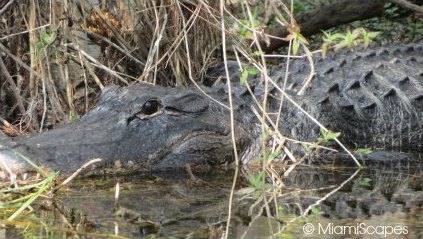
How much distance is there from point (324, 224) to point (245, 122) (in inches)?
92.6

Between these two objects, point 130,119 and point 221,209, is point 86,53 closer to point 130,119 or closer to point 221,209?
point 130,119

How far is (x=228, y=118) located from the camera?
537cm

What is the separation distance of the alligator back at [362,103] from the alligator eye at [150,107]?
999 millimetres

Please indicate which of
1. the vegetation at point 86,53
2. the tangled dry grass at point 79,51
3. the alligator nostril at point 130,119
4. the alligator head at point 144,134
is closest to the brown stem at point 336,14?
the vegetation at point 86,53

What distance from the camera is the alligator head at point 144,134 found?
4523 millimetres

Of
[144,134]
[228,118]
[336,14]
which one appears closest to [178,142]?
[144,134]

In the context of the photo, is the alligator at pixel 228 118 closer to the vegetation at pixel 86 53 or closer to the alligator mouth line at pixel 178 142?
the alligator mouth line at pixel 178 142

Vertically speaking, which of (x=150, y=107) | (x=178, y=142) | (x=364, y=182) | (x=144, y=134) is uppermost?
(x=150, y=107)

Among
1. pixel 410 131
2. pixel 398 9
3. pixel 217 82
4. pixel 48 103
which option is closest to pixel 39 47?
pixel 48 103

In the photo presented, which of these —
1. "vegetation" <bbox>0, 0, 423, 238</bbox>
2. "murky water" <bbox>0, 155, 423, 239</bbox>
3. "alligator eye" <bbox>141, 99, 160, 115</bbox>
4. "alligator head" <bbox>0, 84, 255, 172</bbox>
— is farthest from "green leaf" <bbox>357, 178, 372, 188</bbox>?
"alligator eye" <bbox>141, 99, 160, 115</bbox>

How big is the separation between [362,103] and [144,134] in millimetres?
1836

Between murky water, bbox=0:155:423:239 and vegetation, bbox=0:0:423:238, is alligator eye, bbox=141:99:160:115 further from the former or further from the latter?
murky water, bbox=0:155:423:239

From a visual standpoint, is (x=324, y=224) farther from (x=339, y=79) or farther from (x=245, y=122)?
(x=339, y=79)
